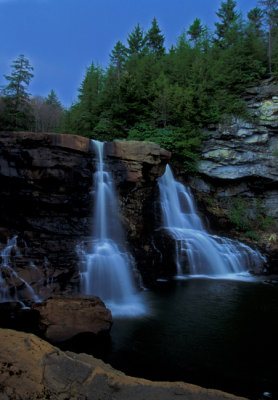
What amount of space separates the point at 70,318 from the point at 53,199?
5.89 m

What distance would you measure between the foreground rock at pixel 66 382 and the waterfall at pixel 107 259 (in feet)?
16.4

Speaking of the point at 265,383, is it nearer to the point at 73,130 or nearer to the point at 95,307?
the point at 95,307

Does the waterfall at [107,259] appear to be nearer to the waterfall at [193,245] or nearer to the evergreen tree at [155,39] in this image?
the waterfall at [193,245]

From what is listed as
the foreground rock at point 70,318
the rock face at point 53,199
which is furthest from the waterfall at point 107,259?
the foreground rock at point 70,318

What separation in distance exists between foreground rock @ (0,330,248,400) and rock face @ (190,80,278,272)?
1517cm

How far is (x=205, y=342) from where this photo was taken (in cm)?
589

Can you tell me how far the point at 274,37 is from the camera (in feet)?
70.6

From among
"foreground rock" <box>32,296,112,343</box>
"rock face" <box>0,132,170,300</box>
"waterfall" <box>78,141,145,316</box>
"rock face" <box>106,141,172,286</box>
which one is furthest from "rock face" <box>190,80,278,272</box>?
"foreground rock" <box>32,296,112,343</box>

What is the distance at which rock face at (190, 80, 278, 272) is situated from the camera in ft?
55.9

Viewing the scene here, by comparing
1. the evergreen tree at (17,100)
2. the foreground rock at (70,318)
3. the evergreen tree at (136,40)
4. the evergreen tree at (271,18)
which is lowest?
the foreground rock at (70,318)

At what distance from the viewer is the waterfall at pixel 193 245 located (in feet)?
42.0

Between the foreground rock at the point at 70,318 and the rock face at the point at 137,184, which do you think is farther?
the rock face at the point at 137,184

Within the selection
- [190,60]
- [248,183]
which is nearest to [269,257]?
[248,183]

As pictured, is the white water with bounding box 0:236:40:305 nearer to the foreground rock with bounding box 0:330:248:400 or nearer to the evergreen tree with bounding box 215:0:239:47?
the foreground rock with bounding box 0:330:248:400
